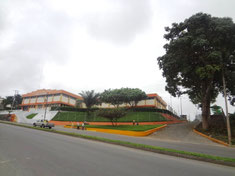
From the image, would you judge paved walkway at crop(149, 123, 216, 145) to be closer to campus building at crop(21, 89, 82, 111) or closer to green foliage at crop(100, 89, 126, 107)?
green foliage at crop(100, 89, 126, 107)

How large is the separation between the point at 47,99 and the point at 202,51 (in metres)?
57.3

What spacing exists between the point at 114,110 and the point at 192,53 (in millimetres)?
14039

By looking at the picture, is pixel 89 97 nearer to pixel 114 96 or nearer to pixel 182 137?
pixel 114 96

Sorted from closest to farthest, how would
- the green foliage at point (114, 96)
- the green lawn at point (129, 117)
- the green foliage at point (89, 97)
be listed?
the green lawn at point (129, 117), the green foliage at point (89, 97), the green foliage at point (114, 96)

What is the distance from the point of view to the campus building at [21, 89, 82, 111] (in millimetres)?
57431

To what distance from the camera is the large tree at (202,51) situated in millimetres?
15734

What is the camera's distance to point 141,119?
31.8 meters

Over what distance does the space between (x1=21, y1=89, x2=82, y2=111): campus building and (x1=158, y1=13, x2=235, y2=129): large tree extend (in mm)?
46655

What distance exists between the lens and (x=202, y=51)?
1792cm

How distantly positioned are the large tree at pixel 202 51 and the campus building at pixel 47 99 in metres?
46.7

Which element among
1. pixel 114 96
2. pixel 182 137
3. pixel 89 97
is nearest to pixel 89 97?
pixel 89 97

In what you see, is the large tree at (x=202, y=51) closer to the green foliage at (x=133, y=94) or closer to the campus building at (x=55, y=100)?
the green foliage at (x=133, y=94)

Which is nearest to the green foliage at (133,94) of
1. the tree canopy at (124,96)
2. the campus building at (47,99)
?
the tree canopy at (124,96)

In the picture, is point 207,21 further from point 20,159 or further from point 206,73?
point 20,159
